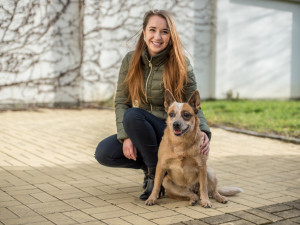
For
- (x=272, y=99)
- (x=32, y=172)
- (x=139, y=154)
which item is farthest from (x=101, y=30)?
(x=139, y=154)

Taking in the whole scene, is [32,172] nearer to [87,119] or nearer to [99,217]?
[99,217]

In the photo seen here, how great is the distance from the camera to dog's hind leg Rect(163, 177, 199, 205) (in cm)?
365

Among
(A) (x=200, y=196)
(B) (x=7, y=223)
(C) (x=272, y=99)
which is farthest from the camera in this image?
(C) (x=272, y=99)

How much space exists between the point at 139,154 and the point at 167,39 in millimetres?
986

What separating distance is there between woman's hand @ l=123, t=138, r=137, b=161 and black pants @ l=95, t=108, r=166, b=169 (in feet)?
0.11

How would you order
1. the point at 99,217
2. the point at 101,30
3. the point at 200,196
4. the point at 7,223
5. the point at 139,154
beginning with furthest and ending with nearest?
the point at 101,30 → the point at 139,154 → the point at 200,196 → the point at 99,217 → the point at 7,223

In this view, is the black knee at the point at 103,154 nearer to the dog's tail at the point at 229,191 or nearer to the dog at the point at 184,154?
the dog at the point at 184,154

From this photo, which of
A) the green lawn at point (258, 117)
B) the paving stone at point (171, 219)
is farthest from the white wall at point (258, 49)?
the paving stone at point (171, 219)

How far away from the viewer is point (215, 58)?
40.0ft

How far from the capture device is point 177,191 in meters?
3.68

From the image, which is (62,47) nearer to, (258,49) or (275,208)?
(258,49)

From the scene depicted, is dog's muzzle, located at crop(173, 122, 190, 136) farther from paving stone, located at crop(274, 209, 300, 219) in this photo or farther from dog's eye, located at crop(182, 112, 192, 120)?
paving stone, located at crop(274, 209, 300, 219)

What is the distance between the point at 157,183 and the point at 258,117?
19.3 ft

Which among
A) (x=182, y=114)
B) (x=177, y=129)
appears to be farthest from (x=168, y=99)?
(x=177, y=129)
